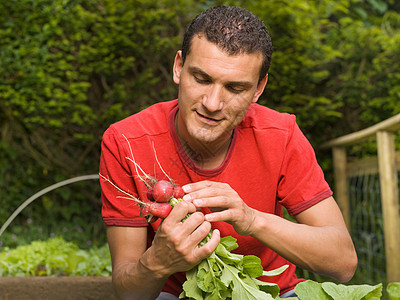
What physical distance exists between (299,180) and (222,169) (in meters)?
0.34

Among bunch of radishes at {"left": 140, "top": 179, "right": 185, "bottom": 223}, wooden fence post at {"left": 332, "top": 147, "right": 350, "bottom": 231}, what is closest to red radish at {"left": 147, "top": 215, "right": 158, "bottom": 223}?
bunch of radishes at {"left": 140, "top": 179, "right": 185, "bottom": 223}

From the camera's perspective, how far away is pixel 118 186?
2.33 metres

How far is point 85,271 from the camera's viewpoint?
329 centimetres

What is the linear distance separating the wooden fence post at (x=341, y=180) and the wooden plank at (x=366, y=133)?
10 cm

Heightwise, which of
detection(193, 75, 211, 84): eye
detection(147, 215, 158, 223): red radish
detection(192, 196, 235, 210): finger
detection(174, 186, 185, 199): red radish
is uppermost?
detection(193, 75, 211, 84): eye

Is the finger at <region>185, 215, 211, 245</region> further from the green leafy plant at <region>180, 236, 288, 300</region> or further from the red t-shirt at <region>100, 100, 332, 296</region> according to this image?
the red t-shirt at <region>100, 100, 332, 296</region>

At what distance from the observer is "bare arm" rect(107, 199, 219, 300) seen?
70.9 inches

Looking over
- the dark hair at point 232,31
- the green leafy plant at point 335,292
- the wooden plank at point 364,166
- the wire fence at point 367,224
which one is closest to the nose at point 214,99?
the dark hair at point 232,31

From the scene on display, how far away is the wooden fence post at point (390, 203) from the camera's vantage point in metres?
3.85

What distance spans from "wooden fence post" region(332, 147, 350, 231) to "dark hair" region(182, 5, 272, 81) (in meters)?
3.06

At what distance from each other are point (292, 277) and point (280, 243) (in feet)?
1.64

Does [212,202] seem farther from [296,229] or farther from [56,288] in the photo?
[56,288]

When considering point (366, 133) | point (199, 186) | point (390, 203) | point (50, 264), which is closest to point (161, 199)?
point (199, 186)

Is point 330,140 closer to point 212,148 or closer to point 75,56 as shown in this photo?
point 75,56
